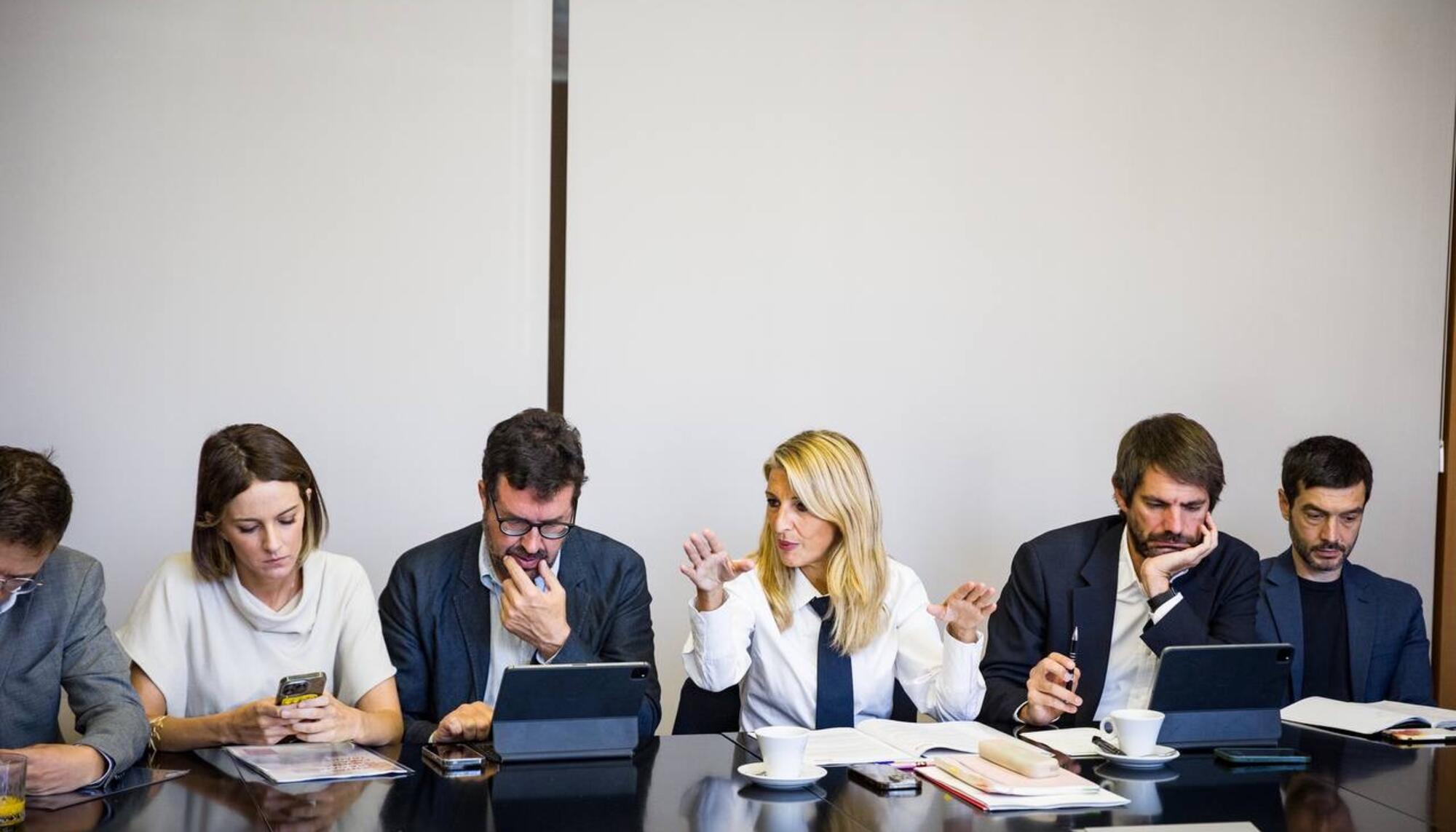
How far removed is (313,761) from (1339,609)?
2.87 m

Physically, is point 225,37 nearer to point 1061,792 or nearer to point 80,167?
point 80,167

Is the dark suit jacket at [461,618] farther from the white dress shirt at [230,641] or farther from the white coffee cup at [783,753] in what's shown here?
the white coffee cup at [783,753]

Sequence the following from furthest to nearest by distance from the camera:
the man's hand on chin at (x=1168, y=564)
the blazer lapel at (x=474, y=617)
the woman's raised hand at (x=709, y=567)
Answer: the man's hand on chin at (x=1168, y=564)
the blazer lapel at (x=474, y=617)
the woman's raised hand at (x=709, y=567)

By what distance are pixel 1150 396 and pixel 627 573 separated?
2235 mm

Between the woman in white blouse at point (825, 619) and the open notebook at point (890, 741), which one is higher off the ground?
the woman in white blouse at point (825, 619)

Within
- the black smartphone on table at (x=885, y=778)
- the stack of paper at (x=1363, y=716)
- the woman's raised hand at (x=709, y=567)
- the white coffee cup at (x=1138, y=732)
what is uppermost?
the woman's raised hand at (x=709, y=567)

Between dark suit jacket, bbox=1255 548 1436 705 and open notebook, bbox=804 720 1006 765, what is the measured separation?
4.43 ft

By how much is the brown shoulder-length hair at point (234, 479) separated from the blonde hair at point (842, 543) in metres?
1.09

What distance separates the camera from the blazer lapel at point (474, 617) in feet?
10.0

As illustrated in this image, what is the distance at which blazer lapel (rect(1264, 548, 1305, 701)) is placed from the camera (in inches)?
148

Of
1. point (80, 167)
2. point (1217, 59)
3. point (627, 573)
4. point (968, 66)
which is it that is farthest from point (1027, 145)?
point (80, 167)

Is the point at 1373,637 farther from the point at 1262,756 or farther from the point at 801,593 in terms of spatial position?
the point at 801,593

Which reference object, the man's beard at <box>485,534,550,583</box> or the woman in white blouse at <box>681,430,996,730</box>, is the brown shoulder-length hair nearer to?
the man's beard at <box>485,534,550,583</box>

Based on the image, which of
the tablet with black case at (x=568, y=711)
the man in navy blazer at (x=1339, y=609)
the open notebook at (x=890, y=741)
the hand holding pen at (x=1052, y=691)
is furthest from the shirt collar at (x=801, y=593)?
the man in navy blazer at (x=1339, y=609)
